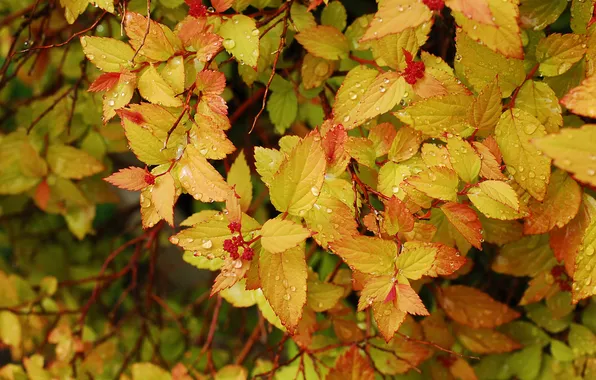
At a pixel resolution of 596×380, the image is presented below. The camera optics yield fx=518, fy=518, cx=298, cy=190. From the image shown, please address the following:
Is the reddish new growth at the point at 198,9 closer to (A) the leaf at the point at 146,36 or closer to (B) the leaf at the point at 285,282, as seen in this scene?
(A) the leaf at the point at 146,36

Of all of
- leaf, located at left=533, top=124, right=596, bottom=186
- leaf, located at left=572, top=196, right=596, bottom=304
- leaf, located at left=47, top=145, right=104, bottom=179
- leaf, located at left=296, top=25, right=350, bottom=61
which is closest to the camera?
leaf, located at left=533, top=124, right=596, bottom=186

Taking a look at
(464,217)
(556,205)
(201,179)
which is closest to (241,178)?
(201,179)

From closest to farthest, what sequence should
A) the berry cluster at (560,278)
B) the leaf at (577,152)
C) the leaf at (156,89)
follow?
the leaf at (577,152)
the leaf at (156,89)
the berry cluster at (560,278)

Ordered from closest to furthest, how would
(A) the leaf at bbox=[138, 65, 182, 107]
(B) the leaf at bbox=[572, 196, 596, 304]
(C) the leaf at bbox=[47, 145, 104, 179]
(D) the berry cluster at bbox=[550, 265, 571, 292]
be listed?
(B) the leaf at bbox=[572, 196, 596, 304], (A) the leaf at bbox=[138, 65, 182, 107], (D) the berry cluster at bbox=[550, 265, 571, 292], (C) the leaf at bbox=[47, 145, 104, 179]

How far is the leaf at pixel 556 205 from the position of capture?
76 cm

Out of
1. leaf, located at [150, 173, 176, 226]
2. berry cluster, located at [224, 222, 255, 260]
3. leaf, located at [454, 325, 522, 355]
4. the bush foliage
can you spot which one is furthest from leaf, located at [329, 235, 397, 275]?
leaf, located at [454, 325, 522, 355]

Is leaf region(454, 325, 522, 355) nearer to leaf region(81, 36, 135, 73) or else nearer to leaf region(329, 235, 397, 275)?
leaf region(329, 235, 397, 275)

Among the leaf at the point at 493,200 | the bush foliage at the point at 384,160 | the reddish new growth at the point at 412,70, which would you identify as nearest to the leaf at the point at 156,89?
the bush foliage at the point at 384,160

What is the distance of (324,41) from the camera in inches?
34.6

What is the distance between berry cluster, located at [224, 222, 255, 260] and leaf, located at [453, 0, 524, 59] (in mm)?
387

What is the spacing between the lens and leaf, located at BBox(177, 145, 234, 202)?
71 centimetres

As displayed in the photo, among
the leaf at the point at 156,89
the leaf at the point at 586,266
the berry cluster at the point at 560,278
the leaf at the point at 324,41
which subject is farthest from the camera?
the berry cluster at the point at 560,278

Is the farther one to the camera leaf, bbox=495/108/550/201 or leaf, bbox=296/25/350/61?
leaf, bbox=296/25/350/61

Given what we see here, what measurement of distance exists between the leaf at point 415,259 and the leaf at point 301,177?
5.7 inches
